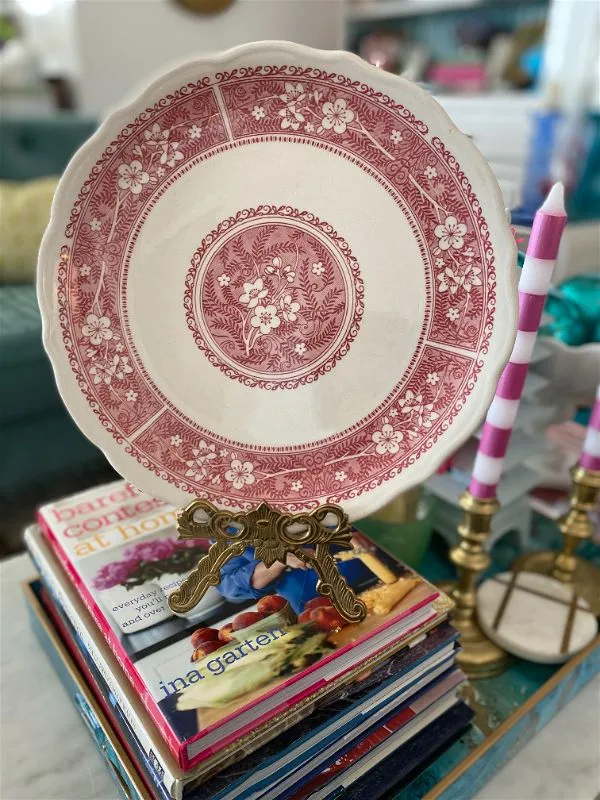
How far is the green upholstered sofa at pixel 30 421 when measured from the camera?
4.65 feet

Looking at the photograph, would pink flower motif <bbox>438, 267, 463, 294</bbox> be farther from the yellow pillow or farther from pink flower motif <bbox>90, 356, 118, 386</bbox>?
the yellow pillow

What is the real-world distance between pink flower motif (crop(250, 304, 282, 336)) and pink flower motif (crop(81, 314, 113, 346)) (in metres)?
0.14

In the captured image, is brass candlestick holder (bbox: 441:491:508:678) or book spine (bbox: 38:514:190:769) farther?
brass candlestick holder (bbox: 441:491:508:678)

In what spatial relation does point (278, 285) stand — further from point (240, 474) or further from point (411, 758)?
point (411, 758)

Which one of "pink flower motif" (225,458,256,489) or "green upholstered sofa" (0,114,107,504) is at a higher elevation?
"pink flower motif" (225,458,256,489)

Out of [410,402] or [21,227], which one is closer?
[410,402]

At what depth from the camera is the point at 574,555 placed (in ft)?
2.87

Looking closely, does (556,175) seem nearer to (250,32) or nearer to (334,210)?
(250,32)

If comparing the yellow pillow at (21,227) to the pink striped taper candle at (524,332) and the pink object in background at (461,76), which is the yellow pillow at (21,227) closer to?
the pink striped taper candle at (524,332)

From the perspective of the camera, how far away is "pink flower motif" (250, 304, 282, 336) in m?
0.61

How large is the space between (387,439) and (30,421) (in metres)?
1.21

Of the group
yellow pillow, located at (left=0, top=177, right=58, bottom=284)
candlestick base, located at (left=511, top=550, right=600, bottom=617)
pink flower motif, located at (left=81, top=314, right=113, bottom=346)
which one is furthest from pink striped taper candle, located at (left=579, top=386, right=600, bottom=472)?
yellow pillow, located at (left=0, top=177, right=58, bottom=284)

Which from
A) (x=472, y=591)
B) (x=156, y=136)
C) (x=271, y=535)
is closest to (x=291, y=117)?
(x=156, y=136)

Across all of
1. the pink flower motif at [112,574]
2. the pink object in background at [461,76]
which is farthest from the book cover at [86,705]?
the pink object in background at [461,76]
